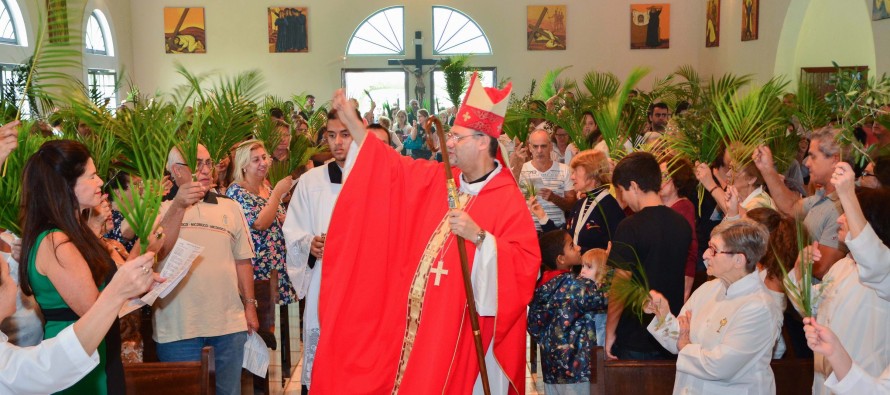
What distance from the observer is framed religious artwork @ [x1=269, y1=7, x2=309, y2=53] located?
75.4 ft

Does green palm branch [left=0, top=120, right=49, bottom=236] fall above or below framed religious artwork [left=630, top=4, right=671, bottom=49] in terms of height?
below

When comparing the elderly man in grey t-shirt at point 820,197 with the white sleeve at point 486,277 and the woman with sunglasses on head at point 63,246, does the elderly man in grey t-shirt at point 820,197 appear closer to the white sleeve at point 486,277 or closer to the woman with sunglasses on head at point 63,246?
the white sleeve at point 486,277

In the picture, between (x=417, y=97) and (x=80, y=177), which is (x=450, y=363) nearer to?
(x=80, y=177)

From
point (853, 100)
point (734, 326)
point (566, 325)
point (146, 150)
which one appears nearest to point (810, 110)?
point (853, 100)

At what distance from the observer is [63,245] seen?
3.18 metres

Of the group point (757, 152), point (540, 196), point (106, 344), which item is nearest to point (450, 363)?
point (106, 344)

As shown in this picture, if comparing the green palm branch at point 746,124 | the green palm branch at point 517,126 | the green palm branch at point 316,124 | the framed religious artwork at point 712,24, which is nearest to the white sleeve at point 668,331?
the green palm branch at point 746,124

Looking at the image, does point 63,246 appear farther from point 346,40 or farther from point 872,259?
point 346,40

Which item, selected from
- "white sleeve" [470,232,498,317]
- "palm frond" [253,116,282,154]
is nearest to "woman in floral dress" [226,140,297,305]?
"palm frond" [253,116,282,154]

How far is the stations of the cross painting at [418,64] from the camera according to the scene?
23.1 meters

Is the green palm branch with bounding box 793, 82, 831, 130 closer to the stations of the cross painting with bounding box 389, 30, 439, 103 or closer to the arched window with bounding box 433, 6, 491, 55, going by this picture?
the stations of the cross painting with bounding box 389, 30, 439, 103

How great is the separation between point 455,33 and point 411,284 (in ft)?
65.6

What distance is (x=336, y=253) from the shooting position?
3.94 meters

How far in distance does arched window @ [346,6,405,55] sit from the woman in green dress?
20.4 m
